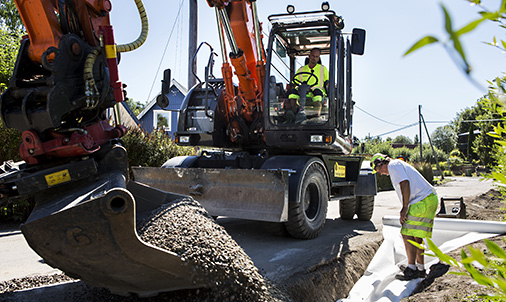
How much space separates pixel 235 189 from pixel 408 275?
7.81 ft

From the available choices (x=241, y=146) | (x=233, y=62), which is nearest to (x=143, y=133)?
(x=241, y=146)

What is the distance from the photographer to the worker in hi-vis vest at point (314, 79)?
20.8ft

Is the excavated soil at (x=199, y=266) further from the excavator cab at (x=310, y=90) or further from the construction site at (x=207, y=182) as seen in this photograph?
the excavator cab at (x=310, y=90)

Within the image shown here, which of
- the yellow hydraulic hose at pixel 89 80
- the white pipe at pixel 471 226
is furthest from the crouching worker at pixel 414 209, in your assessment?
the yellow hydraulic hose at pixel 89 80

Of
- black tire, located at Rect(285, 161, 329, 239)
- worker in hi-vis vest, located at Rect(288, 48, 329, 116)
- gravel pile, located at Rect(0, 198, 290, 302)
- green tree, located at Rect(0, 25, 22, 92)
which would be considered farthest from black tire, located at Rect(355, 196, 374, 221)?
green tree, located at Rect(0, 25, 22, 92)

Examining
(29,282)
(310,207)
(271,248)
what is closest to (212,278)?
(29,282)

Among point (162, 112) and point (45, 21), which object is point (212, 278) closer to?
point (45, 21)

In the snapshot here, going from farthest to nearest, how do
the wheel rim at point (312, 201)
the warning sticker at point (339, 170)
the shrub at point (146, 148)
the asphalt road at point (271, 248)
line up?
the shrub at point (146, 148) < the warning sticker at point (339, 170) < the wheel rim at point (312, 201) < the asphalt road at point (271, 248)

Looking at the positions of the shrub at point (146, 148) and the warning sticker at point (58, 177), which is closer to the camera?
the warning sticker at point (58, 177)

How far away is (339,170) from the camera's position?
23.5ft

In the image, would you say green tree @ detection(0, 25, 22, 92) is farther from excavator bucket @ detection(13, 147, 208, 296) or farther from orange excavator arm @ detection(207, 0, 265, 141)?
excavator bucket @ detection(13, 147, 208, 296)

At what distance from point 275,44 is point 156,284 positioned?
4801mm

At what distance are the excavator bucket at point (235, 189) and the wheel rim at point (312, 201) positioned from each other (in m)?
0.89

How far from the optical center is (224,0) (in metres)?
5.79
